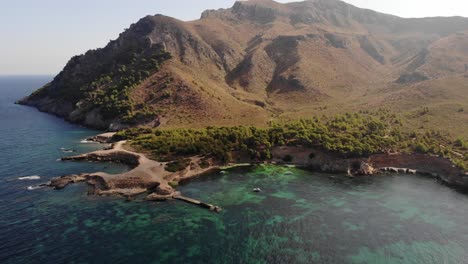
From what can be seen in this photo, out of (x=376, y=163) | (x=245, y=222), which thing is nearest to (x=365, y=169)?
(x=376, y=163)

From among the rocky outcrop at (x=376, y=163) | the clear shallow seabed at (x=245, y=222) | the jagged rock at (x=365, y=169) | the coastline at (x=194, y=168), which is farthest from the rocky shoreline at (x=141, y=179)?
the jagged rock at (x=365, y=169)

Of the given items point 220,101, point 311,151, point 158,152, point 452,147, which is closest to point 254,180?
point 311,151

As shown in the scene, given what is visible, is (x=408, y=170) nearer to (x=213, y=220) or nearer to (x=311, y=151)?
(x=311, y=151)

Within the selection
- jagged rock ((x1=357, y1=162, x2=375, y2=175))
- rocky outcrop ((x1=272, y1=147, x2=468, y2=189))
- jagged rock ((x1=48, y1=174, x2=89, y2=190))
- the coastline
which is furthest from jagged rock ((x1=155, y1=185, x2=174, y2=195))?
jagged rock ((x1=357, y1=162, x2=375, y2=175))

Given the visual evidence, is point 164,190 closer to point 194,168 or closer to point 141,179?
point 141,179

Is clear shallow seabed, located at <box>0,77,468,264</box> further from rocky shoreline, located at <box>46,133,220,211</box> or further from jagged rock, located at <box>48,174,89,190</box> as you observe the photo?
rocky shoreline, located at <box>46,133,220,211</box>

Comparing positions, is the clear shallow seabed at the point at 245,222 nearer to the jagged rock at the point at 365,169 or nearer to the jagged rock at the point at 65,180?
the jagged rock at the point at 65,180
